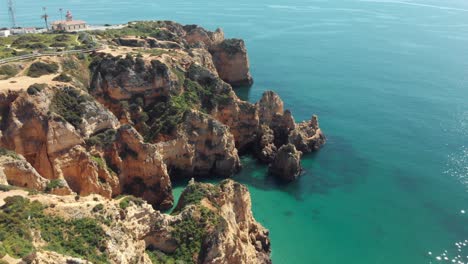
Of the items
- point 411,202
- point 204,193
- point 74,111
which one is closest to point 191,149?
point 74,111

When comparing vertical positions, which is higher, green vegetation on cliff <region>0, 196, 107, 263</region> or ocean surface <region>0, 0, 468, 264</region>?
green vegetation on cliff <region>0, 196, 107, 263</region>

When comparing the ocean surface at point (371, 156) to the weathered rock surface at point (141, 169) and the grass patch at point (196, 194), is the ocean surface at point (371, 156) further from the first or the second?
the weathered rock surface at point (141, 169)

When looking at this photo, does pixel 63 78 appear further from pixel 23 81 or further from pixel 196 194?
pixel 196 194

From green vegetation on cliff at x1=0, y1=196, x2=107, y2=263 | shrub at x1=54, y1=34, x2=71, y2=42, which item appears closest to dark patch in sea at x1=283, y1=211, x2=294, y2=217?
green vegetation on cliff at x1=0, y1=196, x2=107, y2=263

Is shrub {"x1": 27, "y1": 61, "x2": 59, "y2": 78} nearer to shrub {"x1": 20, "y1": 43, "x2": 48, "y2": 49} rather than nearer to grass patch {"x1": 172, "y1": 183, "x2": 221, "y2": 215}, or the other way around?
shrub {"x1": 20, "y1": 43, "x2": 48, "y2": 49}

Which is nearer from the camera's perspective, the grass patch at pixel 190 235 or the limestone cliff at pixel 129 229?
the limestone cliff at pixel 129 229

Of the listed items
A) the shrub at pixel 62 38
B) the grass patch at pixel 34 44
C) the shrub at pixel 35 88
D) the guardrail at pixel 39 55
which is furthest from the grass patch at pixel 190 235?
the shrub at pixel 62 38

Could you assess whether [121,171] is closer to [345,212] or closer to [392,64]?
[345,212]
